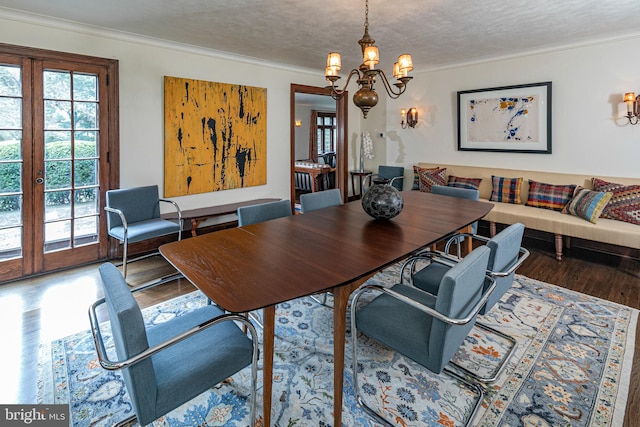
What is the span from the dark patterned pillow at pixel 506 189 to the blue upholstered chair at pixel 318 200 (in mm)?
2726

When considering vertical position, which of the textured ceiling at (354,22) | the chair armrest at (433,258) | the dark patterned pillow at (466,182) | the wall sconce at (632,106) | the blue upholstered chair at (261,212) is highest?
the textured ceiling at (354,22)

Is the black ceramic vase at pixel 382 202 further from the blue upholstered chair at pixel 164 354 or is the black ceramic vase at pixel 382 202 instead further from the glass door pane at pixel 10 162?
the glass door pane at pixel 10 162

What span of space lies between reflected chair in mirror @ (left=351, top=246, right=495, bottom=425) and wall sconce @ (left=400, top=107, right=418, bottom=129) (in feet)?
14.7

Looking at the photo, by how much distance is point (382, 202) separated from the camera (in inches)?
92.0

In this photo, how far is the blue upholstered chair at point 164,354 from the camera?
44.3 inches

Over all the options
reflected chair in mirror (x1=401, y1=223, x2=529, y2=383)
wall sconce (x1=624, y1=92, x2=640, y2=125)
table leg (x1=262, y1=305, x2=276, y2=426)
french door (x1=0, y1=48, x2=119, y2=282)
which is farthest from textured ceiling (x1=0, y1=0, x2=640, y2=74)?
table leg (x1=262, y1=305, x2=276, y2=426)

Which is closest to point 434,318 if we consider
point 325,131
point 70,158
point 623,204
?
point 623,204

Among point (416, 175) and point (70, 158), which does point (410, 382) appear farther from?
point (416, 175)

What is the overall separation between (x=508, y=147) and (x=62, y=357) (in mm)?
5352

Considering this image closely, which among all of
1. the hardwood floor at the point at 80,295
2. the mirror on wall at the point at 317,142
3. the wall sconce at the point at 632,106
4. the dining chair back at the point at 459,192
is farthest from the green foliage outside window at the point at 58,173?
the wall sconce at the point at 632,106

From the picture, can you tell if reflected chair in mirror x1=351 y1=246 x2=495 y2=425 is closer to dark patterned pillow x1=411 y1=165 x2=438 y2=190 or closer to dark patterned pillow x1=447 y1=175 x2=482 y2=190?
dark patterned pillow x1=447 y1=175 x2=482 y2=190

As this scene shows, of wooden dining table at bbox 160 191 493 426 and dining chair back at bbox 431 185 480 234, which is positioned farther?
dining chair back at bbox 431 185 480 234

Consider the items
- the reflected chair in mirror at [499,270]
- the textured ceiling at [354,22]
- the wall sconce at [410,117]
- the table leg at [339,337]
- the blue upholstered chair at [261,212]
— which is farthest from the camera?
the wall sconce at [410,117]

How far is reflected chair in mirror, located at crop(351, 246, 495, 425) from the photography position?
4.46 ft
